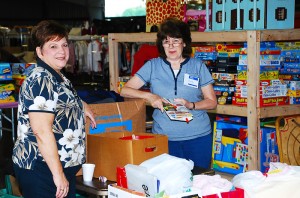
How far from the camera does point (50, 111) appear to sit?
288 centimetres

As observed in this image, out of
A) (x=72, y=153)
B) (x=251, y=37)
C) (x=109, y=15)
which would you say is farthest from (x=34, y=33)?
(x=109, y=15)

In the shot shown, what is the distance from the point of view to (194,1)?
632 cm

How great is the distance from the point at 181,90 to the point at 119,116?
46 centimetres

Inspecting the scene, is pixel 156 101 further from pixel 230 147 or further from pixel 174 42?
pixel 230 147

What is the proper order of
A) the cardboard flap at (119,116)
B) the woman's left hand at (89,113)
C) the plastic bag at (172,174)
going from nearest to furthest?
the plastic bag at (172,174)
the woman's left hand at (89,113)
the cardboard flap at (119,116)

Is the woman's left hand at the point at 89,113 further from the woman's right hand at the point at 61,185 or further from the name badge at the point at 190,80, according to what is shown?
the name badge at the point at 190,80

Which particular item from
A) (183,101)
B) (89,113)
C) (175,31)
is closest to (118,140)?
(89,113)

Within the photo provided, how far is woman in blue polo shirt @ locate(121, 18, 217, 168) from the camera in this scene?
3.85 m

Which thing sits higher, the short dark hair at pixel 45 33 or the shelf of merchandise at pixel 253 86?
the short dark hair at pixel 45 33

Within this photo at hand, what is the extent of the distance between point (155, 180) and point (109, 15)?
11578mm

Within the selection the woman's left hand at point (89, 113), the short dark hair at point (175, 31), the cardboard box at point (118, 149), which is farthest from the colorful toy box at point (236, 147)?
the woman's left hand at point (89, 113)

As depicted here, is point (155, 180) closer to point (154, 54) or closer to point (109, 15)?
point (154, 54)

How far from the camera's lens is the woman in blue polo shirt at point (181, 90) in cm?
385

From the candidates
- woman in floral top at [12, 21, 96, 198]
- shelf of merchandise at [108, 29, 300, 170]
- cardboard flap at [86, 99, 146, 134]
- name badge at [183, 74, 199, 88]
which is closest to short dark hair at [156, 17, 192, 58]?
name badge at [183, 74, 199, 88]
